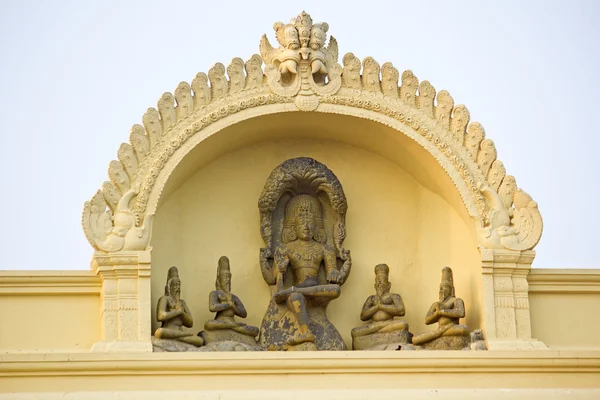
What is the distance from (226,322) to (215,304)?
0.69 feet

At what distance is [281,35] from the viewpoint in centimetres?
2078

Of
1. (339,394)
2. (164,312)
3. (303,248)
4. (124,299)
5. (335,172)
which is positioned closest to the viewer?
(339,394)

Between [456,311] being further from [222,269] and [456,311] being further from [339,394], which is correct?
[222,269]

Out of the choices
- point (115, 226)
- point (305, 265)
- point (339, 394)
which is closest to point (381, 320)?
point (305, 265)

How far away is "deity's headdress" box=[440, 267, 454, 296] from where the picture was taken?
20484 mm

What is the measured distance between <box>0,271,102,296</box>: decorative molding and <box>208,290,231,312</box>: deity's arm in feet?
3.60

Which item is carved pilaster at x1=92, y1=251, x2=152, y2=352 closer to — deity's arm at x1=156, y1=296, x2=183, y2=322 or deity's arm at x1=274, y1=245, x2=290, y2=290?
deity's arm at x1=156, y1=296, x2=183, y2=322

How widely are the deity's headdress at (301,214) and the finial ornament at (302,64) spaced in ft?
3.18

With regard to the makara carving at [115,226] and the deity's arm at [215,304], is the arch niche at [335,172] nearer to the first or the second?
the makara carving at [115,226]

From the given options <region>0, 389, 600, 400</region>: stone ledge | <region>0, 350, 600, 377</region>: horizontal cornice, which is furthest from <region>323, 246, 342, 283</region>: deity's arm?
<region>0, 389, 600, 400</region>: stone ledge

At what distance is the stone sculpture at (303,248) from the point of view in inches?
805

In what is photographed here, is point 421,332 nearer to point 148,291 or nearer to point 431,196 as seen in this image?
point 431,196

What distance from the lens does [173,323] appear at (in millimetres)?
20109

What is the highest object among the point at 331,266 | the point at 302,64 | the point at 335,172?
the point at 302,64
